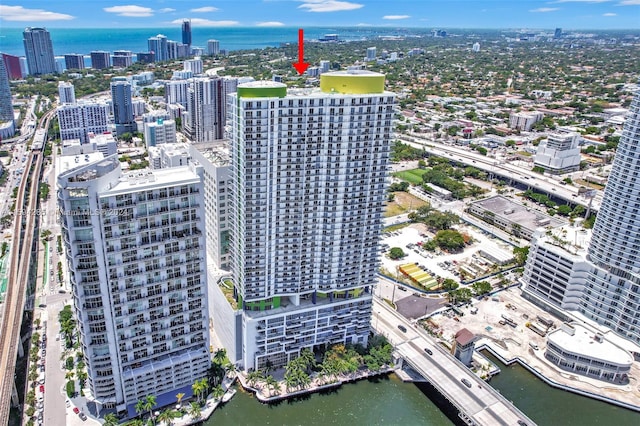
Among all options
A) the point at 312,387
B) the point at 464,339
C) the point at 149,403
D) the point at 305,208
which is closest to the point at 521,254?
the point at 464,339

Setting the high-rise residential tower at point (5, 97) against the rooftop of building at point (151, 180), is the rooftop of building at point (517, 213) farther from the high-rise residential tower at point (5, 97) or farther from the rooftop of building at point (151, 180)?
the high-rise residential tower at point (5, 97)

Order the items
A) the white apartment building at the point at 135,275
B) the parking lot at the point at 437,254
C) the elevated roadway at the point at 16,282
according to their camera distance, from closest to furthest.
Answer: the white apartment building at the point at 135,275 < the elevated roadway at the point at 16,282 < the parking lot at the point at 437,254

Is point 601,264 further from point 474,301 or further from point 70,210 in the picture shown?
point 70,210

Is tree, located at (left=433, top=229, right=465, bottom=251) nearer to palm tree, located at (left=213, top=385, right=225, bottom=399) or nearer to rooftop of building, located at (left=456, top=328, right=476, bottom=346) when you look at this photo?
rooftop of building, located at (left=456, top=328, right=476, bottom=346)

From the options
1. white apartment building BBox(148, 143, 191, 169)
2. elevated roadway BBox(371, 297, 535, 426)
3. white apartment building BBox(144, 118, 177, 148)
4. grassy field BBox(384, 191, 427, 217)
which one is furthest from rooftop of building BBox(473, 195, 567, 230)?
white apartment building BBox(144, 118, 177, 148)

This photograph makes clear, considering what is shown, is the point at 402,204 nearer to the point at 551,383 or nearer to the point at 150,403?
the point at 551,383

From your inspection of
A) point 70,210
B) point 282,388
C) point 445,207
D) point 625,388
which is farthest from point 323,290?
point 445,207

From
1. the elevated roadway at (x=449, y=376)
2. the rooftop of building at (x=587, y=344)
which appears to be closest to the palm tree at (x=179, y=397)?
the elevated roadway at (x=449, y=376)
